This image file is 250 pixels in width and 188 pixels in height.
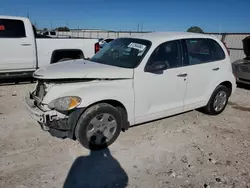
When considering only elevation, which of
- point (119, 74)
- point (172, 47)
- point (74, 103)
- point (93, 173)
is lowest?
point (93, 173)

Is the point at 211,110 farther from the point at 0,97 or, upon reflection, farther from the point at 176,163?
the point at 0,97

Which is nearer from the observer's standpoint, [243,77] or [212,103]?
[212,103]

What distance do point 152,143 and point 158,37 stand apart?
1.90 meters

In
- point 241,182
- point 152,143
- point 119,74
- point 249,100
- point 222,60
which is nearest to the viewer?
point 241,182

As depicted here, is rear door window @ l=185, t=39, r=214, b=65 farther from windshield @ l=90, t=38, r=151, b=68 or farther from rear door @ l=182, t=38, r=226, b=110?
windshield @ l=90, t=38, r=151, b=68

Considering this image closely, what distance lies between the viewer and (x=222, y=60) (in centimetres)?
500

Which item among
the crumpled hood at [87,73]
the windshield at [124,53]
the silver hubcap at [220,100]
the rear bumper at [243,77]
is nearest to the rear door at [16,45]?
the windshield at [124,53]

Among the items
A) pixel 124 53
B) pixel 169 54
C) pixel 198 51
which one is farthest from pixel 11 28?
pixel 198 51

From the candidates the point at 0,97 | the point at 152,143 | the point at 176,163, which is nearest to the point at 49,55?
the point at 0,97

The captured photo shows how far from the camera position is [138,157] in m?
3.49

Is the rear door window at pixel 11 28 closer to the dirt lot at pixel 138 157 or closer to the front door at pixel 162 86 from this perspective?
the dirt lot at pixel 138 157

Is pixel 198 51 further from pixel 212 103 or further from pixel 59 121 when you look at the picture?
pixel 59 121

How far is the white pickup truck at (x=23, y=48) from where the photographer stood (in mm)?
6562

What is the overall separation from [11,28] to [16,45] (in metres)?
0.54
